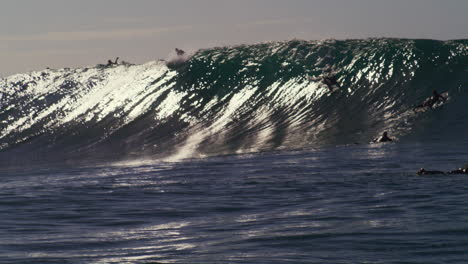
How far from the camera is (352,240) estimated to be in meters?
9.48

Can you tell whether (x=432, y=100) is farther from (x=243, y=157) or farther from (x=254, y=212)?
(x=254, y=212)

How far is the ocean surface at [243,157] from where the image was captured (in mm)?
9883

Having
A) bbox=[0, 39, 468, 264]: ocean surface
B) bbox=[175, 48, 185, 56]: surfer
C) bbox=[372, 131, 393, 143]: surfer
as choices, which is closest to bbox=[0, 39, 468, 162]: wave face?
bbox=[0, 39, 468, 264]: ocean surface

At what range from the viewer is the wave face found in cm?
2573

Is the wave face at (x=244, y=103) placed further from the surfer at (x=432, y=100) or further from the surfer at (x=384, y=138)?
the surfer at (x=384, y=138)

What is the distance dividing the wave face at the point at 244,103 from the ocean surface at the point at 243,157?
0.12 metres

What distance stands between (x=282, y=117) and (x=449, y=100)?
19.5 ft

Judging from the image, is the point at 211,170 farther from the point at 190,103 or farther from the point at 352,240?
the point at 190,103

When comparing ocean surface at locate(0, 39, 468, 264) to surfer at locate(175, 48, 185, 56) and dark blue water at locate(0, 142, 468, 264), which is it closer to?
dark blue water at locate(0, 142, 468, 264)

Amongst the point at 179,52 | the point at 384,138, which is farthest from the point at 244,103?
the point at 179,52

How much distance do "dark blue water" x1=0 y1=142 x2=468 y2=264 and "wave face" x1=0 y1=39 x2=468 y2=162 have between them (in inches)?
201

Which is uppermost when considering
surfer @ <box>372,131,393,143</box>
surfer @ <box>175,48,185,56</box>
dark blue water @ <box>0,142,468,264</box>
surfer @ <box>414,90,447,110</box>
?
surfer @ <box>175,48,185,56</box>

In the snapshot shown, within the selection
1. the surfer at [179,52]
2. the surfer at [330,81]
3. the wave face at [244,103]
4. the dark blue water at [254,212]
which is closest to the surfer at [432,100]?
the wave face at [244,103]

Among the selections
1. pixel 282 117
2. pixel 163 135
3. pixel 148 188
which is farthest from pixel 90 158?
pixel 148 188
